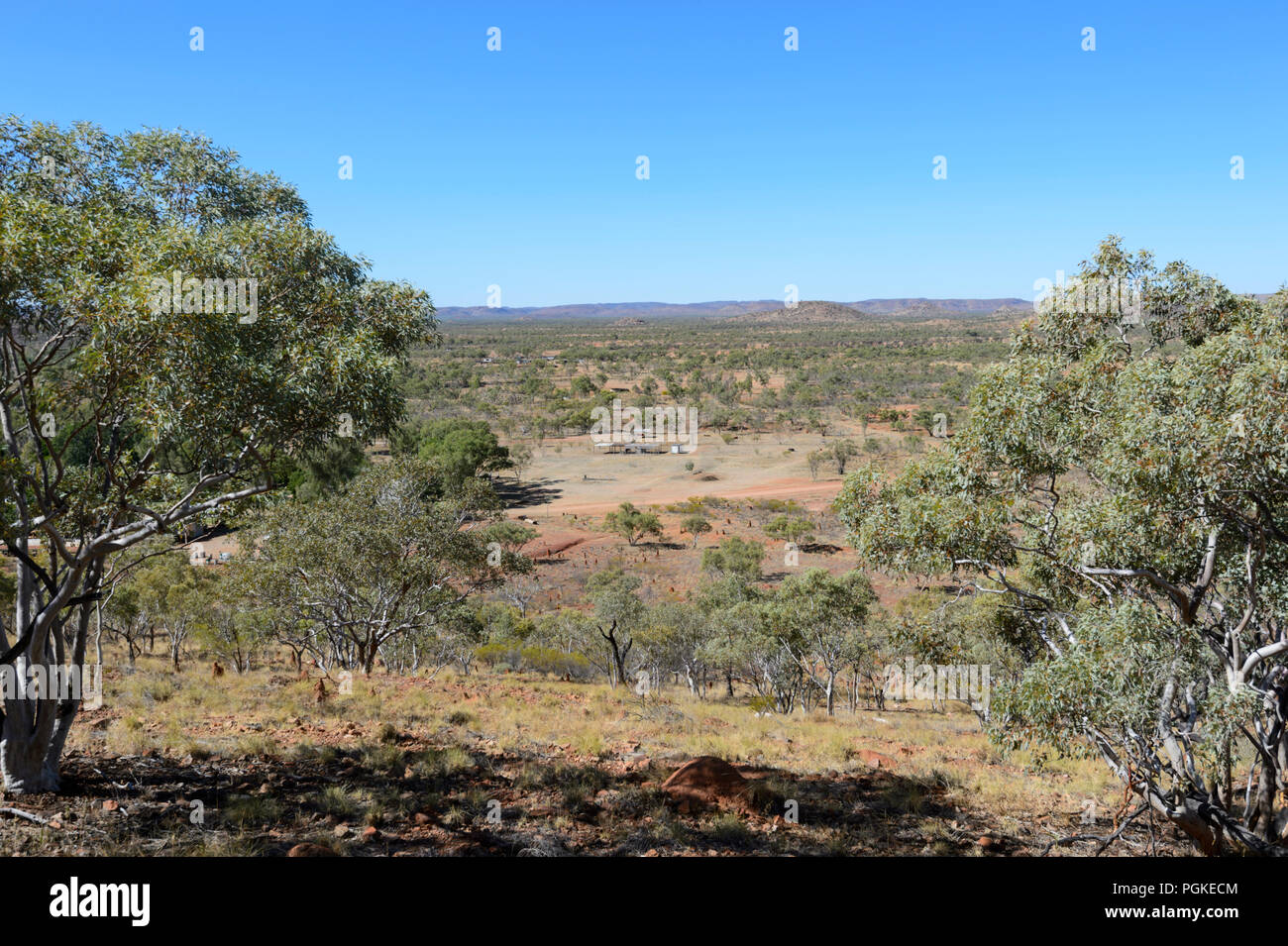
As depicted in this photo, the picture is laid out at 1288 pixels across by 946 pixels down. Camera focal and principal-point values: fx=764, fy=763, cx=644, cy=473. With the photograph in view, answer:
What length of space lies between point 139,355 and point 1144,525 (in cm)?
898

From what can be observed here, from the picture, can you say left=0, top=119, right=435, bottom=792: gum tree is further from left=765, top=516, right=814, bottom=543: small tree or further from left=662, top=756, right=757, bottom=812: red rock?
left=765, top=516, right=814, bottom=543: small tree

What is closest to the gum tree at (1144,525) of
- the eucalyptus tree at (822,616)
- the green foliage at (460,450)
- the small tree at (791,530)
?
the eucalyptus tree at (822,616)

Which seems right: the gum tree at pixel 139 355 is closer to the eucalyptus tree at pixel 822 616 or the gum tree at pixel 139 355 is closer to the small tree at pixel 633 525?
the eucalyptus tree at pixel 822 616

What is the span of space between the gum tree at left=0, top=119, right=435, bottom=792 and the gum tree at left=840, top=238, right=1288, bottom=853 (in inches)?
241

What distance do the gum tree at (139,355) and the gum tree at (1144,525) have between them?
20.1 feet

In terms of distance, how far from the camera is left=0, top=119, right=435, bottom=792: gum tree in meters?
6.33

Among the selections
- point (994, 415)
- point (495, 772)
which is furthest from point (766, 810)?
point (994, 415)

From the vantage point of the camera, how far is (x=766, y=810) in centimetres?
880

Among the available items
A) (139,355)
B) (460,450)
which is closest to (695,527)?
(460,450)

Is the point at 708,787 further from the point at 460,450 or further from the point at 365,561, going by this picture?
the point at 460,450

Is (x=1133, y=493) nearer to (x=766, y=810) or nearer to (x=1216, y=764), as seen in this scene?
(x=1216, y=764)

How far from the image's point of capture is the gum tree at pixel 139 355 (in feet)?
20.8
